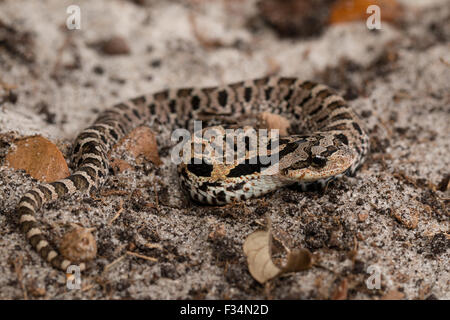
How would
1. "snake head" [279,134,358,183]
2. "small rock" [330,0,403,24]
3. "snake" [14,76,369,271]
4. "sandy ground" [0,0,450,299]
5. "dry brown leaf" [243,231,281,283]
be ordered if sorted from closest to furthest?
"dry brown leaf" [243,231,281,283]
"sandy ground" [0,0,450,299]
"snake" [14,76,369,271]
"snake head" [279,134,358,183]
"small rock" [330,0,403,24]

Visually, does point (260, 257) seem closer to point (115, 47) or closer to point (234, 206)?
point (234, 206)

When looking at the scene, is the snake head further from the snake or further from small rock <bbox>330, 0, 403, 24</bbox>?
small rock <bbox>330, 0, 403, 24</bbox>

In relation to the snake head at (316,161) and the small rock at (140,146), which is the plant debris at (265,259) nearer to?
the snake head at (316,161)

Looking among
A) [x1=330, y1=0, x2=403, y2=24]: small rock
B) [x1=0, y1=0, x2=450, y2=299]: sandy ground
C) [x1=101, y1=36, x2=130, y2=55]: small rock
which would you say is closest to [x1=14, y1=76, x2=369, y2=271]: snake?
[x1=0, y1=0, x2=450, y2=299]: sandy ground

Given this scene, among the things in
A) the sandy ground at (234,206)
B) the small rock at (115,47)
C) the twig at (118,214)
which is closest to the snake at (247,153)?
the sandy ground at (234,206)

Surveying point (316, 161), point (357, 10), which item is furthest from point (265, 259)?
point (357, 10)
